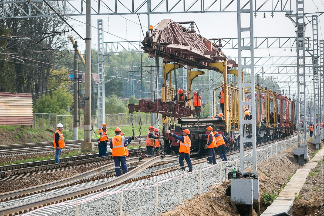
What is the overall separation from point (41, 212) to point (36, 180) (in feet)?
26.9

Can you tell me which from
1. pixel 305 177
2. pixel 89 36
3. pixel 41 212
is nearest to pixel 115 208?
pixel 41 212

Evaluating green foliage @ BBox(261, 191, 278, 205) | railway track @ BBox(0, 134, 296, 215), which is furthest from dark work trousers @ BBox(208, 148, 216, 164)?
green foliage @ BBox(261, 191, 278, 205)

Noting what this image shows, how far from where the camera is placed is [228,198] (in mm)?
15500

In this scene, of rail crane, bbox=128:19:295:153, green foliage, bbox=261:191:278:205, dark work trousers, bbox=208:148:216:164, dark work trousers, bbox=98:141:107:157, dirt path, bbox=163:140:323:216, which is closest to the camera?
dirt path, bbox=163:140:323:216

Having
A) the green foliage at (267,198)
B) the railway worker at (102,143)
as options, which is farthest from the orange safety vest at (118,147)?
the railway worker at (102,143)

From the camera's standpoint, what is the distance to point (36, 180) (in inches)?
754

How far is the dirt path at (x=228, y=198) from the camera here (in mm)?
13033

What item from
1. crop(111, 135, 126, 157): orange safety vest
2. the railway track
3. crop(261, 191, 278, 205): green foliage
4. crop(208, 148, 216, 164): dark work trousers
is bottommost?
crop(261, 191, 278, 205): green foliage

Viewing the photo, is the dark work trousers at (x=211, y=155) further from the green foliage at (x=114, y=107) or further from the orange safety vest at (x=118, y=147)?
the green foliage at (x=114, y=107)

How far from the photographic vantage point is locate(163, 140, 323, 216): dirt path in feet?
42.8

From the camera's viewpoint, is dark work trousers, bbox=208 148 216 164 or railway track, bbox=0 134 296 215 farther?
dark work trousers, bbox=208 148 216 164

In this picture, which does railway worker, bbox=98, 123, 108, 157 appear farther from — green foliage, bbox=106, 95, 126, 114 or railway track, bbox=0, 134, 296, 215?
green foliage, bbox=106, 95, 126, 114

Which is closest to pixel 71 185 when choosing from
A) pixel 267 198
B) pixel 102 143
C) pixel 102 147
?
pixel 267 198

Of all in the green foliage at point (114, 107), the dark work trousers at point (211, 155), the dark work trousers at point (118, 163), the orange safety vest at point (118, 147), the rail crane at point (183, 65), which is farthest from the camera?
the green foliage at point (114, 107)
